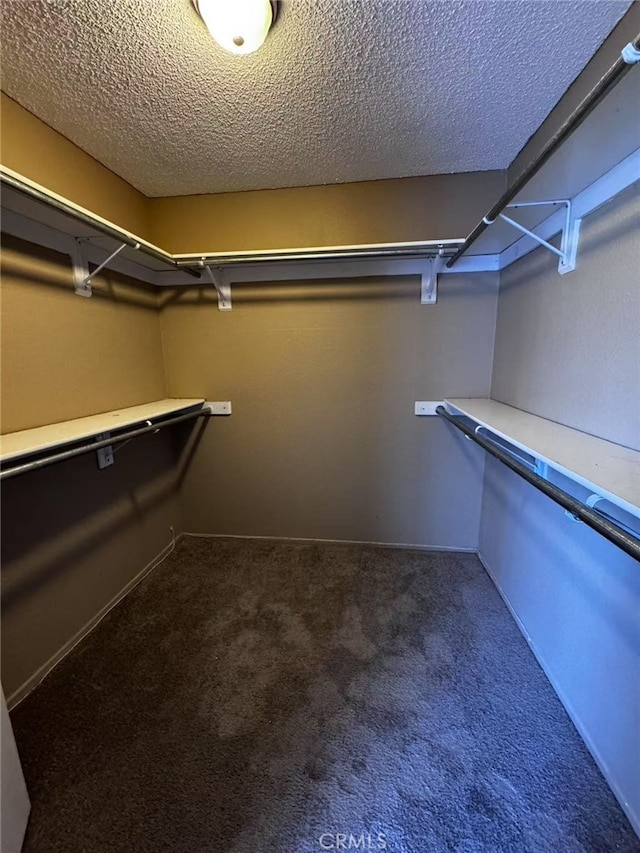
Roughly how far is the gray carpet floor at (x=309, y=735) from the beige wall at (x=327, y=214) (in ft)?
6.45

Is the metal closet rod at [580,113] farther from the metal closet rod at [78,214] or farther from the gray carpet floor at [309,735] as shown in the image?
the gray carpet floor at [309,735]

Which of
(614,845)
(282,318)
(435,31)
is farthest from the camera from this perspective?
(282,318)

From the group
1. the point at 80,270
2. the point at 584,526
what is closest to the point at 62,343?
the point at 80,270

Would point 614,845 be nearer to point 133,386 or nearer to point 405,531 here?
point 405,531

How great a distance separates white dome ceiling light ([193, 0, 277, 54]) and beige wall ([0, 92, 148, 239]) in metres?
0.84

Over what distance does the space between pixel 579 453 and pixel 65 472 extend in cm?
192

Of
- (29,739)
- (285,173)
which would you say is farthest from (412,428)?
(29,739)

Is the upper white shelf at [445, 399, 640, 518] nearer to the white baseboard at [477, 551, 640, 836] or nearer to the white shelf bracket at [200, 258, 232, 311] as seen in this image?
the white baseboard at [477, 551, 640, 836]

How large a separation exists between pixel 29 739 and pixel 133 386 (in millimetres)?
1485

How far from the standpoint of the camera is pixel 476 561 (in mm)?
2111

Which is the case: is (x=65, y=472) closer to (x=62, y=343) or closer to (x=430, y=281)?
(x=62, y=343)

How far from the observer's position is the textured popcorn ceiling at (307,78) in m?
0.97

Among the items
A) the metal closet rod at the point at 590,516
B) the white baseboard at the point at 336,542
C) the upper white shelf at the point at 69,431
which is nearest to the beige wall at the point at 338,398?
the white baseboard at the point at 336,542

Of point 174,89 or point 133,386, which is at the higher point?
point 174,89
